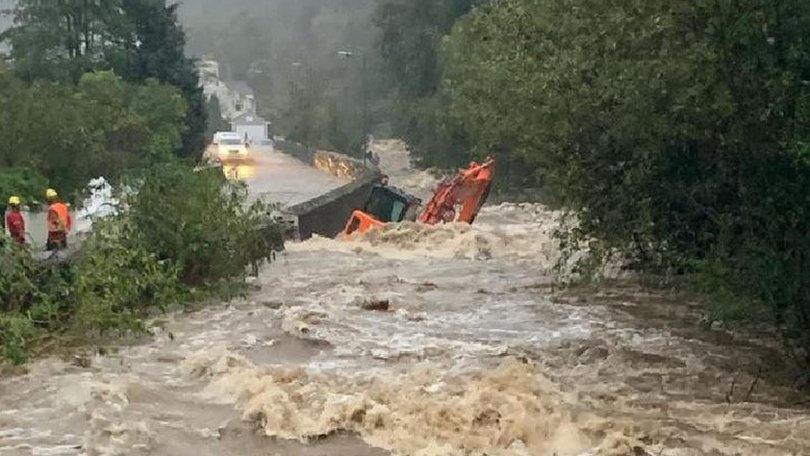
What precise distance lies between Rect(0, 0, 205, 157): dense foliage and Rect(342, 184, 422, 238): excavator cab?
10.4 m

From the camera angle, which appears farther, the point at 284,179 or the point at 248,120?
the point at 248,120

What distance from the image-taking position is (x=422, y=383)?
1142 cm

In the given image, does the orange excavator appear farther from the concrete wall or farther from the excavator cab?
the concrete wall

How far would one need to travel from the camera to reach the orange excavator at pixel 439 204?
86.6ft

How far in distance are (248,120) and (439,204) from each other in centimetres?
8533

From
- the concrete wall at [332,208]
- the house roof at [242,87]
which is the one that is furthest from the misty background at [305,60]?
the concrete wall at [332,208]

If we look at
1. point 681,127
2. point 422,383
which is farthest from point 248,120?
point 681,127

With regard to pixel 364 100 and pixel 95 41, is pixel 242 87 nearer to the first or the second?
pixel 364 100

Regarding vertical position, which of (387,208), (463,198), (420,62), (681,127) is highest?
(420,62)

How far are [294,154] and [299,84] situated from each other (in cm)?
1179

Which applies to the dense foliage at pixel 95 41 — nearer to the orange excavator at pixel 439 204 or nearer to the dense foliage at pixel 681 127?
the orange excavator at pixel 439 204

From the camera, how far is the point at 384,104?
72250 mm

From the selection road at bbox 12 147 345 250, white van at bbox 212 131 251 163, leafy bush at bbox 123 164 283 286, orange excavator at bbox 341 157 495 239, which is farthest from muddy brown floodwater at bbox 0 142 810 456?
white van at bbox 212 131 251 163

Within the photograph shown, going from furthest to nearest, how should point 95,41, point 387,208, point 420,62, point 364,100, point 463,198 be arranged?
point 364,100, point 420,62, point 95,41, point 387,208, point 463,198
